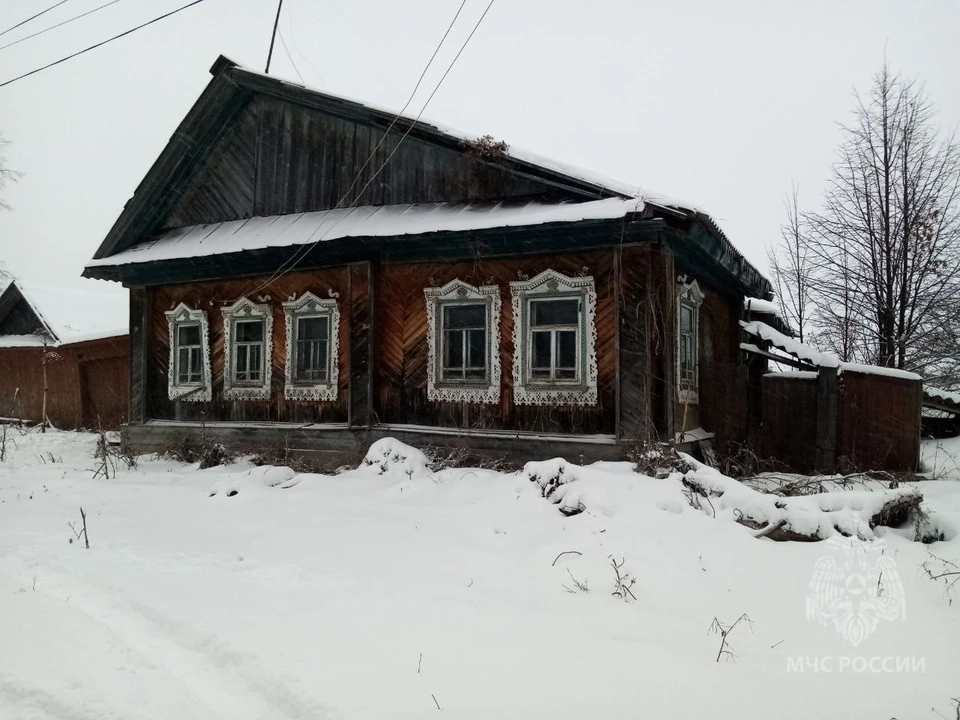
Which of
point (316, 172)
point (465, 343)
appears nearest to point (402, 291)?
point (465, 343)

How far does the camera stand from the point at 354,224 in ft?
32.0

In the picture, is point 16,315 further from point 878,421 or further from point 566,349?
point 878,421

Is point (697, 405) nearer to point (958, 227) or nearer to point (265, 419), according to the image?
point (265, 419)

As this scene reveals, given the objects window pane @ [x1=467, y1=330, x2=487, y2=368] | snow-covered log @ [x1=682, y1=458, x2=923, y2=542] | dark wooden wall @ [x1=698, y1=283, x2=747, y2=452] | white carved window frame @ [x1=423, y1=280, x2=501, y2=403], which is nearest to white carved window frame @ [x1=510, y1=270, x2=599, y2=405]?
white carved window frame @ [x1=423, y1=280, x2=501, y2=403]

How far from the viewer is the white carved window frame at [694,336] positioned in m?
9.30

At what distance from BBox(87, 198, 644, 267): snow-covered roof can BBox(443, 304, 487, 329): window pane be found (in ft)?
4.16

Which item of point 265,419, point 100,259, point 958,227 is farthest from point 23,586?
point 958,227

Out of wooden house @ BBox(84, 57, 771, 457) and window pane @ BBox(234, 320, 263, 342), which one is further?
window pane @ BBox(234, 320, 263, 342)

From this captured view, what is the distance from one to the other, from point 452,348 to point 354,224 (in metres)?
2.38

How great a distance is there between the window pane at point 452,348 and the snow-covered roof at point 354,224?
158 centimetres

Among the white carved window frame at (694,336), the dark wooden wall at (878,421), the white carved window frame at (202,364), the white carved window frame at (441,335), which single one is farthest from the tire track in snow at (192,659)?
the dark wooden wall at (878,421)

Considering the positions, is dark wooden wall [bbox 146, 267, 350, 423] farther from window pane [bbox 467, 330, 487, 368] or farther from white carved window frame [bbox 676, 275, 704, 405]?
white carved window frame [bbox 676, 275, 704, 405]

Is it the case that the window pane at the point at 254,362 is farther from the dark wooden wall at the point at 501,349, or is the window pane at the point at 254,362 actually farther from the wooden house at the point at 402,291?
the dark wooden wall at the point at 501,349

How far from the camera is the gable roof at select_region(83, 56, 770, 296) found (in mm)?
8672
